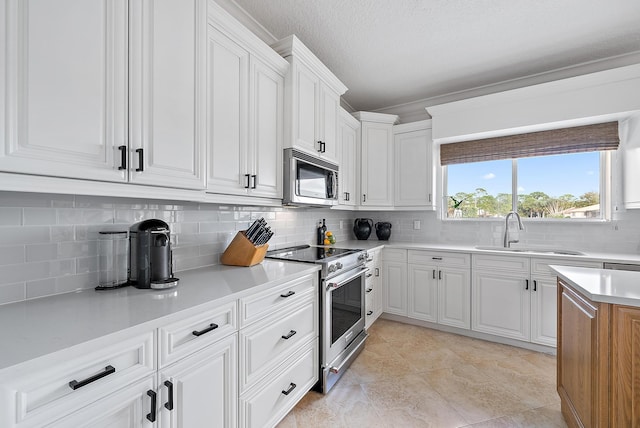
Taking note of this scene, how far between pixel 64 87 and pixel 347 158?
2.63 meters

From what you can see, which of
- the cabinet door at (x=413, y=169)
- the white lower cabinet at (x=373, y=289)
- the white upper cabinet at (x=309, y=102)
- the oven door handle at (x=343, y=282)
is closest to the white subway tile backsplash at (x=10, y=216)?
the white upper cabinet at (x=309, y=102)

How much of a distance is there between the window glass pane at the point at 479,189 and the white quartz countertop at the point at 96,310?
9.40ft

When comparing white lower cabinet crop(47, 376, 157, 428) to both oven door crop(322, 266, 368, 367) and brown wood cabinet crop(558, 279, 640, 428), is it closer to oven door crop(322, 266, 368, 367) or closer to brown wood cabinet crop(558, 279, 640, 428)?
oven door crop(322, 266, 368, 367)

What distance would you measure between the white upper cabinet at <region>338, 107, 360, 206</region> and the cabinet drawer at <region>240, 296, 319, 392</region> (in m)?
1.53

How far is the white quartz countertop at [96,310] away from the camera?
2.61 feet

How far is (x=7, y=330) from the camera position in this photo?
0.87 metres

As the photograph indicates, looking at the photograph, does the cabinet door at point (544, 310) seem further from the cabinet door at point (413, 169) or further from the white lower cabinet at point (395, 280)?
the cabinet door at point (413, 169)

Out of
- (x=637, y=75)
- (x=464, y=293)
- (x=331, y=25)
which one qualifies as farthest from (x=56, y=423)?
(x=637, y=75)

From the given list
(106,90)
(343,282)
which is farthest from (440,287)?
(106,90)

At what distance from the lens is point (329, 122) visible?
2.68 metres

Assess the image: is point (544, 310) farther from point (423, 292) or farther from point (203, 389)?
point (203, 389)

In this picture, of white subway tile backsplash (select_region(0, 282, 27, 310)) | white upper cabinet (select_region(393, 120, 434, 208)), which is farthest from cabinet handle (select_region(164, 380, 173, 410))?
white upper cabinet (select_region(393, 120, 434, 208))

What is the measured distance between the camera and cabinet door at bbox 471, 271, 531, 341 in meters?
2.71

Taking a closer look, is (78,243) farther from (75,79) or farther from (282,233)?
(282,233)
